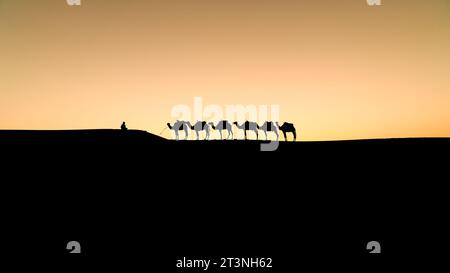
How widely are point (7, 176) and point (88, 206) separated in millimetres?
4080

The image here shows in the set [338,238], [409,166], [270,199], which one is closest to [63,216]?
[270,199]

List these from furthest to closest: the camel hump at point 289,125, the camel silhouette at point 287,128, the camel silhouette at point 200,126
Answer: the camel hump at point 289,125 < the camel silhouette at point 287,128 < the camel silhouette at point 200,126

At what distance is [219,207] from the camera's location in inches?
566

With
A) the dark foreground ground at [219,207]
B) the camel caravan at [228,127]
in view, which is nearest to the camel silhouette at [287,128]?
the camel caravan at [228,127]

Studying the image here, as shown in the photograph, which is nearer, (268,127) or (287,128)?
(268,127)

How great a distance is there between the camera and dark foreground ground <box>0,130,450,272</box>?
12062 mm

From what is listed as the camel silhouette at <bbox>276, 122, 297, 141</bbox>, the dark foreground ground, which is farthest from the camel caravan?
the dark foreground ground

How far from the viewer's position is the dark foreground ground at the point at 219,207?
1206 centimetres

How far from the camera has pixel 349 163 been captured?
19.1 meters

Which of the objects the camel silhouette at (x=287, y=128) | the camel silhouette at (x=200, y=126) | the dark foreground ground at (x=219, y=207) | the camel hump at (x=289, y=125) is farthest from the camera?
the camel hump at (x=289, y=125)

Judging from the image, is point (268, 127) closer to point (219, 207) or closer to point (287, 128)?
point (287, 128)

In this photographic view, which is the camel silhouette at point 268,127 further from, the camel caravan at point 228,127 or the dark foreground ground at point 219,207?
the dark foreground ground at point 219,207

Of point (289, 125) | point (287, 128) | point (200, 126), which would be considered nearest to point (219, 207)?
point (200, 126)
